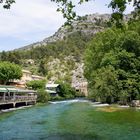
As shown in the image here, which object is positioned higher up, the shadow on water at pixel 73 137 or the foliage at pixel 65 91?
the foliage at pixel 65 91

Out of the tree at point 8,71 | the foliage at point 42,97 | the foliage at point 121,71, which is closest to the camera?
the foliage at point 121,71

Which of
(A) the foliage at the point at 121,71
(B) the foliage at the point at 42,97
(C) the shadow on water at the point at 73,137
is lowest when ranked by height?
(C) the shadow on water at the point at 73,137

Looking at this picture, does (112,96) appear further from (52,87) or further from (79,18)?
(79,18)

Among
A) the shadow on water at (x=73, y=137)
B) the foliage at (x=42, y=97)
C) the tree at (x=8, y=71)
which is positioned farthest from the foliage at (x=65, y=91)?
the shadow on water at (x=73, y=137)

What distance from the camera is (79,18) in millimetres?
14125

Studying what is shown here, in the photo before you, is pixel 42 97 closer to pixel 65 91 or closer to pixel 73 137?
pixel 65 91

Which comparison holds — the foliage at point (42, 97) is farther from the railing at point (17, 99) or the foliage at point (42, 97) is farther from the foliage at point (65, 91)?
the foliage at point (65, 91)

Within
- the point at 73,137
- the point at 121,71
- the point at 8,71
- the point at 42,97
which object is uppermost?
the point at 8,71

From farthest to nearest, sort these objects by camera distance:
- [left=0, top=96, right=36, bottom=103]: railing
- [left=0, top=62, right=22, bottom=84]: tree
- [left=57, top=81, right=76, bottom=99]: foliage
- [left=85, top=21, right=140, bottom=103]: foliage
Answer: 1. [left=57, top=81, right=76, bottom=99]: foliage
2. [left=0, top=62, right=22, bottom=84]: tree
3. [left=85, top=21, right=140, bottom=103]: foliage
4. [left=0, top=96, right=36, bottom=103]: railing

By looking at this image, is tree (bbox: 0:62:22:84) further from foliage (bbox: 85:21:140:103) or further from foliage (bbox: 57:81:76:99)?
foliage (bbox: 85:21:140:103)

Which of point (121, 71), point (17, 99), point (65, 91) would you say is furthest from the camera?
point (65, 91)

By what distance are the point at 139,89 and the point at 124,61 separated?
792 cm

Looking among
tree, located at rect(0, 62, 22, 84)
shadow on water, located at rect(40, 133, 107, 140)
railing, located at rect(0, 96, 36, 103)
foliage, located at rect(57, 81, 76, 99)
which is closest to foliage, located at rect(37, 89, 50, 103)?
railing, located at rect(0, 96, 36, 103)

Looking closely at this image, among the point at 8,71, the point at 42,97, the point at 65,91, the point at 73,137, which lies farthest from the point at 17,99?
the point at 65,91
